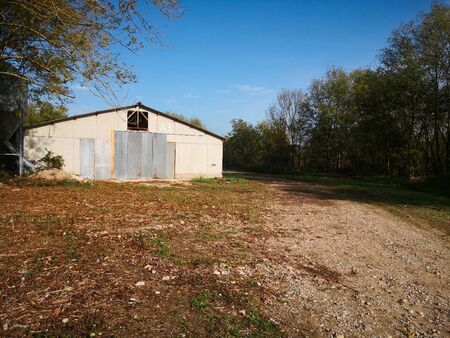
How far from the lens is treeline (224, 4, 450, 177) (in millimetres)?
23031

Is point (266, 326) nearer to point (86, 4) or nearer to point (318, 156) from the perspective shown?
point (86, 4)

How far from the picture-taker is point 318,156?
118 feet

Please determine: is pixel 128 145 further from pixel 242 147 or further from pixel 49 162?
pixel 242 147

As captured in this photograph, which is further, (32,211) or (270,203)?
(270,203)

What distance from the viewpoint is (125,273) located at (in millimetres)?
4805

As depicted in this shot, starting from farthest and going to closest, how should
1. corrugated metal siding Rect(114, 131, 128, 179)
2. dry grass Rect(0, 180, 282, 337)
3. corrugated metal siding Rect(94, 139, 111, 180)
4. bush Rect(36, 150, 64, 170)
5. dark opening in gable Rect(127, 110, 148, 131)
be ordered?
dark opening in gable Rect(127, 110, 148, 131), corrugated metal siding Rect(114, 131, 128, 179), corrugated metal siding Rect(94, 139, 111, 180), bush Rect(36, 150, 64, 170), dry grass Rect(0, 180, 282, 337)

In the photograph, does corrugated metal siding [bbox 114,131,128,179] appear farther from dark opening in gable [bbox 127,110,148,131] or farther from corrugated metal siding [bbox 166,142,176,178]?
corrugated metal siding [bbox 166,142,176,178]

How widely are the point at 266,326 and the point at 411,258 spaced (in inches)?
167

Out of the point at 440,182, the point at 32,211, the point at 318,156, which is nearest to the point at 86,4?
the point at 32,211

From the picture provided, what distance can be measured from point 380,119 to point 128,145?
21.0 metres

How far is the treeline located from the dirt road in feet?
61.5

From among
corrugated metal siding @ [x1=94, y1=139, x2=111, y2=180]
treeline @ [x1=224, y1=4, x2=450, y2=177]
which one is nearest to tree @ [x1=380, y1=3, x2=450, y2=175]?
treeline @ [x1=224, y1=4, x2=450, y2=177]

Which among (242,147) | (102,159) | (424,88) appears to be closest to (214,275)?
(102,159)

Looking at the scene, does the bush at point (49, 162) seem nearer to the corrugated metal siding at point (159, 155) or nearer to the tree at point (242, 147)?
the corrugated metal siding at point (159, 155)
